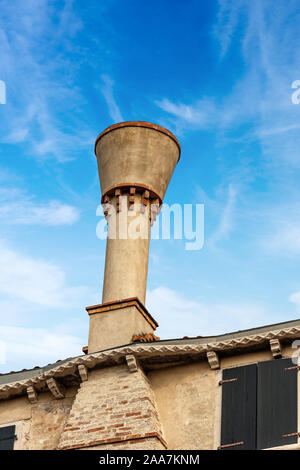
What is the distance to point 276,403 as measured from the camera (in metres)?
15.7

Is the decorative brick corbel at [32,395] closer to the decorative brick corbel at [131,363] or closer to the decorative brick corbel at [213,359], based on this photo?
the decorative brick corbel at [131,363]

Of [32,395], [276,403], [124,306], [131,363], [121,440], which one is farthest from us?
[124,306]

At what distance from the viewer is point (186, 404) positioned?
55.6 ft

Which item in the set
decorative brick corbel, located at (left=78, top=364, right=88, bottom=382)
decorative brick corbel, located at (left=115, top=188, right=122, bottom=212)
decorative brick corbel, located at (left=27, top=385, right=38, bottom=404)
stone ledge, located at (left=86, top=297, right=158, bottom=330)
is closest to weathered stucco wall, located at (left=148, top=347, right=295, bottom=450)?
decorative brick corbel, located at (left=78, top=364, right=88, bottom=382)

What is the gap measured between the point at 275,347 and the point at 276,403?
3.86 feet

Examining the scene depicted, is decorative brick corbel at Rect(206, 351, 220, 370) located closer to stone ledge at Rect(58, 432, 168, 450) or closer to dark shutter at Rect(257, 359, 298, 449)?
dark shutter at Rect(257, 359, 298, 449)

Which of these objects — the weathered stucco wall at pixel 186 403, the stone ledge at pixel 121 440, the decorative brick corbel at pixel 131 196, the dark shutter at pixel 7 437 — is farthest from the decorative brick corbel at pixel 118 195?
the stone ledge at pixel 121 440

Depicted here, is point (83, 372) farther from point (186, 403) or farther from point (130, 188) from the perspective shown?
point (130, 188)

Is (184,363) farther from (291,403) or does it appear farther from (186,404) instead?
(291,403)

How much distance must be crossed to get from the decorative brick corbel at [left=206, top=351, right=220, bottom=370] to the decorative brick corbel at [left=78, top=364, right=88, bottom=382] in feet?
9.61

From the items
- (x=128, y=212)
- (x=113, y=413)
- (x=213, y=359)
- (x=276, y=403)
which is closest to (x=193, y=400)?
(x=213, y=359)

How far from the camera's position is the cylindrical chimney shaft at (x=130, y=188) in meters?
20.2

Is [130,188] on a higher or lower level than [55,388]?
higher

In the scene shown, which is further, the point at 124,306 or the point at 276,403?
the point at 124,306
